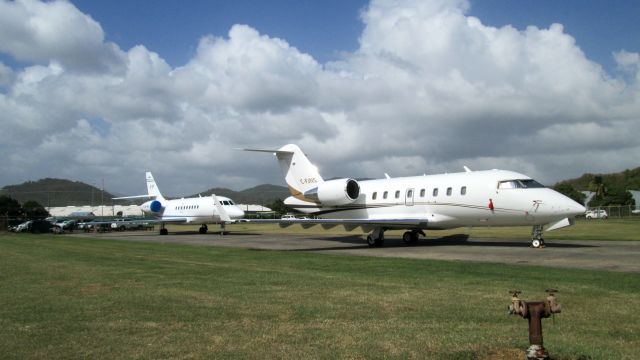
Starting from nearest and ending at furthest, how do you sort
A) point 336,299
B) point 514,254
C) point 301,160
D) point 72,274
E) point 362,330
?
point 362,330 → point 336,299 → point 72,274 → point 514,254 → point 301,160

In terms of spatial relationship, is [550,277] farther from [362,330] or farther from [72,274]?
[72,274]

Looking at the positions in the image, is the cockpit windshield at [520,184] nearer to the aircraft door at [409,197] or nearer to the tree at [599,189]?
the aircraft door at [409,197]

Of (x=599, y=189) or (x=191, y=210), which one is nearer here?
(x=191, y=210)

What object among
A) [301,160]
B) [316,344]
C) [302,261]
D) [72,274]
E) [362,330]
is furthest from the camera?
[301,160]

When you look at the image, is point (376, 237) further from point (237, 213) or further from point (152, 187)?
point (152, 187)

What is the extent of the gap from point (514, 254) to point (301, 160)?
14760 mm

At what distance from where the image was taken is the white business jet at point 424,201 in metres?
20.0

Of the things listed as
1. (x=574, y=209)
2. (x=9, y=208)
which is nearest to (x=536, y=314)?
(x=574, y=209)

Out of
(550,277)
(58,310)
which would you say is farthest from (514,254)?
(58,310)

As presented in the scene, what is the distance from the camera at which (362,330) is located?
621 centimetres

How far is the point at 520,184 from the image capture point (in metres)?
Result: 20.7

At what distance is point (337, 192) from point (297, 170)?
151 inches

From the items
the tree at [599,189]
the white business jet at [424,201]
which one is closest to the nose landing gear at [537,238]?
the white business jet at [424,201]

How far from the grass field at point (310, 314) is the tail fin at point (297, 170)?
16.4m
